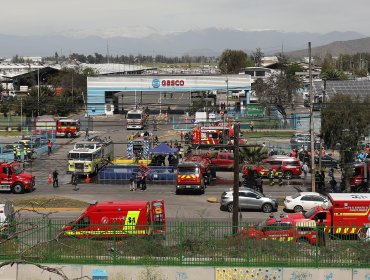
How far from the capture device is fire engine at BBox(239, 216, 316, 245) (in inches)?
683

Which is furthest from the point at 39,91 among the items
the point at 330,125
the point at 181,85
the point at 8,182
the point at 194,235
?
the point at 194,235

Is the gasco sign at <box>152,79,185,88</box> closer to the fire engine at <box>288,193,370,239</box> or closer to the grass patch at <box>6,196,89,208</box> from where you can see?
the grass patch at <box>6,196,89,208</box>

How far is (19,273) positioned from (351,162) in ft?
68.8

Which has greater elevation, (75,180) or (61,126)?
(61,126)

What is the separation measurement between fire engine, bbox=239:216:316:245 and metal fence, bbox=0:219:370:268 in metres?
0.15

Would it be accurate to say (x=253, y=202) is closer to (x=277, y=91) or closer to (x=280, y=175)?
(x=280, y=175)

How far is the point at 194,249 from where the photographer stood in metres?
17.5

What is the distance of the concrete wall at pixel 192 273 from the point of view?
56.0 feet

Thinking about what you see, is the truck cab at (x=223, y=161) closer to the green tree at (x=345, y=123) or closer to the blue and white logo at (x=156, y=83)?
the green tree at (x=345, y=123)

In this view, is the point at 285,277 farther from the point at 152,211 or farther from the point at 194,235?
the point at 152,211

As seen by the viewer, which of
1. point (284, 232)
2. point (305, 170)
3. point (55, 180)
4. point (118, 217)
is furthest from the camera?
point (305, 170)

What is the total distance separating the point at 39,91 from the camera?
79.6 metres

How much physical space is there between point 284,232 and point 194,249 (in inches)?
107

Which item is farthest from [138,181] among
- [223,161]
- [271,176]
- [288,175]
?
[288,175]
